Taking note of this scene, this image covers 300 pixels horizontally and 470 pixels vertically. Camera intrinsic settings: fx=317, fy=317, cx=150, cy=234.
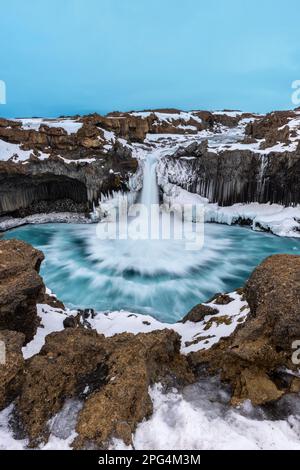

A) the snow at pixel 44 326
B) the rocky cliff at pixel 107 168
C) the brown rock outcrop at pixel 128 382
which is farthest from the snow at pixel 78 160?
the brown rock outcrop at pixel 128 382

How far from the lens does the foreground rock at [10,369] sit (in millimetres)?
4410

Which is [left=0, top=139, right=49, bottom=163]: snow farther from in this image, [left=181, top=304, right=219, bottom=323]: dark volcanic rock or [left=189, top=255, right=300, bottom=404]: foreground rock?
[left=189, top=255, right=300, bottom=404]: foreground rock

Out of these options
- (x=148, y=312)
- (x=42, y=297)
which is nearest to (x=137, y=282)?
(x=148, y=312)

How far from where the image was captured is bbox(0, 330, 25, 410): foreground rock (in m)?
4.41

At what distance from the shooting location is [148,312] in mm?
13117

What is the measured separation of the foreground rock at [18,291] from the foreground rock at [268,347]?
3.71 m

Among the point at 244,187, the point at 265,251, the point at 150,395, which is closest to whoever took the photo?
the point at 150,395

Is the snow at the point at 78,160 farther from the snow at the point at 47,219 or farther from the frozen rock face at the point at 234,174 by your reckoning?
the frozen rock face at the point at 234,174

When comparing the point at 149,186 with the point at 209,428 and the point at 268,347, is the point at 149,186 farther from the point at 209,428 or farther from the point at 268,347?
the point at 209,428

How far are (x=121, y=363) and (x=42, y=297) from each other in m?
4.99

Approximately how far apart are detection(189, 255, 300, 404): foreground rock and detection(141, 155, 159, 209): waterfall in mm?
22285

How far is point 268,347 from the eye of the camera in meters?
4.99

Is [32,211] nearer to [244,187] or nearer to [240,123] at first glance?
[244,187]

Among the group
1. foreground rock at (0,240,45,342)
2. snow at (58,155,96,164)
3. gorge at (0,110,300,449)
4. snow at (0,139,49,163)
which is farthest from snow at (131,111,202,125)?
foreground rock at (0,240,45,342)
